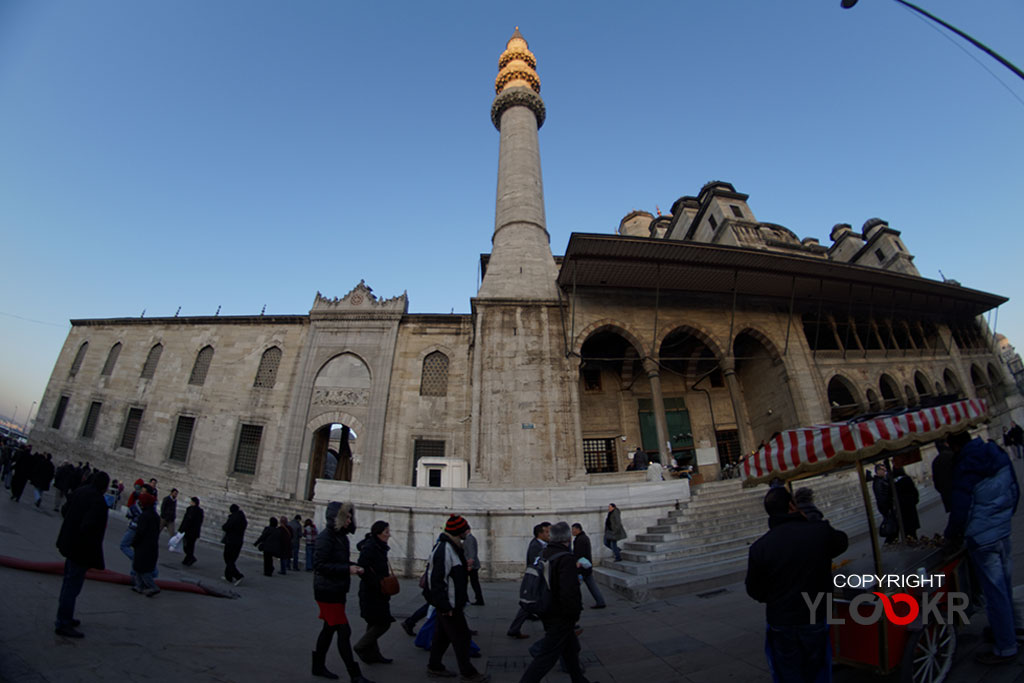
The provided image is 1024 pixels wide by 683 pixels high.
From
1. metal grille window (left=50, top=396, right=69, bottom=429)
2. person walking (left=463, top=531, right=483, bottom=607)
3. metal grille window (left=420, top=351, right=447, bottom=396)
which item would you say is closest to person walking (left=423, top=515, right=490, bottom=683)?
person walking (left=463, top=531, right=483, bottom=607)

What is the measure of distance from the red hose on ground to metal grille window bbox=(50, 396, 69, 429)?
24.5 m

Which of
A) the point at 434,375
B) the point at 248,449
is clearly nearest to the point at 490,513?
the point at 434,375

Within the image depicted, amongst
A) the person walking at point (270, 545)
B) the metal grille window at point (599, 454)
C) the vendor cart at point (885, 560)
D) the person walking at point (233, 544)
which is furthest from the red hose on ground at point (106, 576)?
the metal grille window at point (599, 454)

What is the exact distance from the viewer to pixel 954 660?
3203 mm

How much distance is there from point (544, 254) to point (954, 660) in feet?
52.7

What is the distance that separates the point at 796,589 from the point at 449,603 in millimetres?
2653

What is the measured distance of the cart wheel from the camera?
2709 millimetres

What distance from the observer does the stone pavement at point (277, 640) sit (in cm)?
311

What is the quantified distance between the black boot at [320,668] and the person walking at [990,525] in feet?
16.6

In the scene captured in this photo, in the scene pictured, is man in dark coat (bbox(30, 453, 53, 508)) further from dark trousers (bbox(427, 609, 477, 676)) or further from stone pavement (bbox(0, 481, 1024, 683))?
dark trousers (bbox(427, 609, 477, 676))

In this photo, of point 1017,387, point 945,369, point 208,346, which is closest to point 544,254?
point 208,346

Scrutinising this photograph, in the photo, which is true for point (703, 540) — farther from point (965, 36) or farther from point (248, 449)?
point (248, 449)

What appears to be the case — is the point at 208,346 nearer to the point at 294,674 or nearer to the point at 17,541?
the point at 17,541

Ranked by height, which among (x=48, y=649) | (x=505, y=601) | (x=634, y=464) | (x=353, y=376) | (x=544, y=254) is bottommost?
(x=505, y=601)
